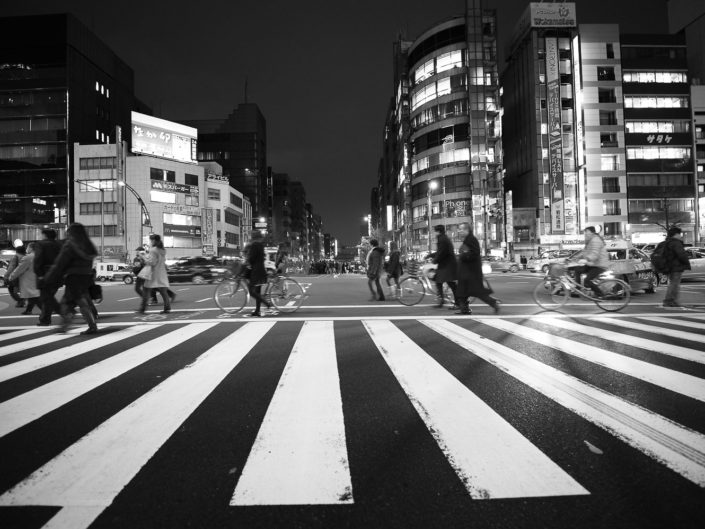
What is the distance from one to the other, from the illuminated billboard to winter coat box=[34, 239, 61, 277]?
167 feet

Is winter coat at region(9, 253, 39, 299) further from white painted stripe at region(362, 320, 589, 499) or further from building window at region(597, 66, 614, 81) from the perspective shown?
building window at region(597, 66, 614, 81)

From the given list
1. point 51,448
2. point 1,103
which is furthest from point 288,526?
point 1,103

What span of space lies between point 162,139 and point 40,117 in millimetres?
18049

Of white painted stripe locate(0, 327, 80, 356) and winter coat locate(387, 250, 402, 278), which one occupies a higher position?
winter coat locate(387, 250, 402, 278)

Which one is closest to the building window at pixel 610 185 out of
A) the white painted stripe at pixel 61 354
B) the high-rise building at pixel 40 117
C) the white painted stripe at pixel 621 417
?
the white painted stripe at pixel 621 417

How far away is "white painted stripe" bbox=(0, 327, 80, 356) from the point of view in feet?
17.5

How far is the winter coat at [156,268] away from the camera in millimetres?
8922

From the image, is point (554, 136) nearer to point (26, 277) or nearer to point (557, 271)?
point (557, 271)

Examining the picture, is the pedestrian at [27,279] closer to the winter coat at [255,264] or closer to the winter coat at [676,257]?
the winter coat at [255,264]

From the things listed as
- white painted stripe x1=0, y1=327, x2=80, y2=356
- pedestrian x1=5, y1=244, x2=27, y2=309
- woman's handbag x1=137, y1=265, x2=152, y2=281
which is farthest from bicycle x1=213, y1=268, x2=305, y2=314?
pedestrian x1=5, y1=244, x2=27, y2=309

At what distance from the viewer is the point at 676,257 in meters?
8.70

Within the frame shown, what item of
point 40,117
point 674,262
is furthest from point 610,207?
point 40,117

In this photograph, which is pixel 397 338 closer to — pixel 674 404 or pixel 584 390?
pixel 584 390

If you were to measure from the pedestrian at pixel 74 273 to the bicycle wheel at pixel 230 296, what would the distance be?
9.20 feet
